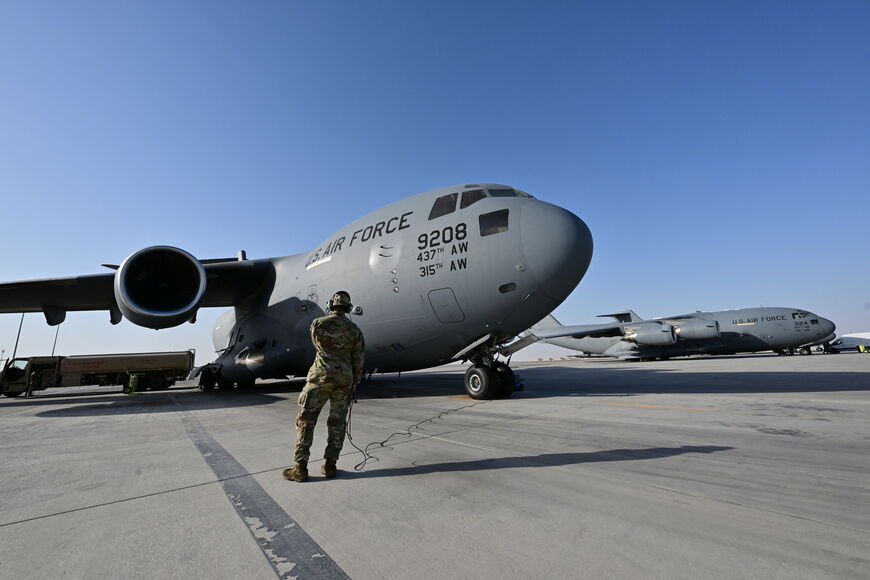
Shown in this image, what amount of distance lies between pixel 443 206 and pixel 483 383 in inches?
143

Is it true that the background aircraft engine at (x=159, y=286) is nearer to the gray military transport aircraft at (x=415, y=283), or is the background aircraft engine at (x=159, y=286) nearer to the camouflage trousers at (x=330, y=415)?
the gray military transport aircraft at (x=415, y=283)

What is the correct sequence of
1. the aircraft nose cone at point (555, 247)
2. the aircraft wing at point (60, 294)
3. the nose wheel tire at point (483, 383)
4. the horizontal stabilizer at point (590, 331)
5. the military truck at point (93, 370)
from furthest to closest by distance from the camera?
1. the horizontal stabilizer at point (590, 331)
2. the military truck at point (93, 370)
3. the aircraft wing at point (60, 294)
4. the nose wheel tire at point (483, 383)
5. the aircraft nose cone at point (555, 247)

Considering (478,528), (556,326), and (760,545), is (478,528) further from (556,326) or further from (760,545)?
(556,326)

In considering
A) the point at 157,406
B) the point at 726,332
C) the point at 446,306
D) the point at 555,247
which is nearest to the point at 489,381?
the point at 446,306

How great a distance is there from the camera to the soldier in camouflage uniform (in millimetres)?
3020

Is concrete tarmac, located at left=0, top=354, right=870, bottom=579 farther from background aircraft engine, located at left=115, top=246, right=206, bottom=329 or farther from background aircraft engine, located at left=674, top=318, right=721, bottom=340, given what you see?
background aircraft engine, located at left=674, top=318, right=721, bottom=340

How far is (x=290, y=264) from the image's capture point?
11352mm

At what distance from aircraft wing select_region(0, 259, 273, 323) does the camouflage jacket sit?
9.39 meters

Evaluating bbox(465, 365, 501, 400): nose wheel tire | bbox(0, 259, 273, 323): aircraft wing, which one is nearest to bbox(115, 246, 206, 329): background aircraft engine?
bbox(0, 259, 273, 323): aircraft wing

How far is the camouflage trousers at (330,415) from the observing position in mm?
3051

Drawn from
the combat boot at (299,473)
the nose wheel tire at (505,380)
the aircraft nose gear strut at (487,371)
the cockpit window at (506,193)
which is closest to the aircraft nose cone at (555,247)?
the cockpit window at (506,193)

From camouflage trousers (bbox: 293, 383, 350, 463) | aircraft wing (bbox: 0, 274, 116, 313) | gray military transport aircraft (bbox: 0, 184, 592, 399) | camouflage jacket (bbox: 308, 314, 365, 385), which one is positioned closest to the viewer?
camouflage trousers (bbox: 293, 383, 350, 463)

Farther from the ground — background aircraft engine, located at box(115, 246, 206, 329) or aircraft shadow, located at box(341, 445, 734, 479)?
background aircraft engine, located at box(115, 246, 206, 329)

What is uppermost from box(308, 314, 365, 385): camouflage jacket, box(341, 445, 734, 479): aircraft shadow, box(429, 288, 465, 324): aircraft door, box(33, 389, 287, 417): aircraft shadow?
box(429, 288, 465, 324): aircraft door
